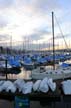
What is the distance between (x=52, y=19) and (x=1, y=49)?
81.6 m

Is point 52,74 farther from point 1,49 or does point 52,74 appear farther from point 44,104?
point 1,49

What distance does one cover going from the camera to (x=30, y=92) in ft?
48.7

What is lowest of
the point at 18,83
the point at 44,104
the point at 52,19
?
the point at 44,104

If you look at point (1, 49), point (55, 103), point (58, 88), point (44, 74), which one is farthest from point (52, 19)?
point (1, 49)

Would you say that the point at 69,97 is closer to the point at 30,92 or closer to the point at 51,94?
the point at 51,94

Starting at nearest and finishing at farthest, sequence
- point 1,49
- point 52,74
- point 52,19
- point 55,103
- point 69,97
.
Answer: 1. point 55,103
2. point 69,97
3. point 52,74
4. point 52,19
5. point 1,49

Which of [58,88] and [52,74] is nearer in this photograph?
[58,88]

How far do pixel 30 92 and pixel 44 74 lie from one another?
1204 cm

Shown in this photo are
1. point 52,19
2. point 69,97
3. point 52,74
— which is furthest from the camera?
point 52,19

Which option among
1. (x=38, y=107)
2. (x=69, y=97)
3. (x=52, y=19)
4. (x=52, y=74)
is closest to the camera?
(x=38, y=107)

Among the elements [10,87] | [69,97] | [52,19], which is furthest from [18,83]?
[52,19]

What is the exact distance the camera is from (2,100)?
15.0 metres

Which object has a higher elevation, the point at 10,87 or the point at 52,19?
the point at 52,19

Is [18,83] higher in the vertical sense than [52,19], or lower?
lower
